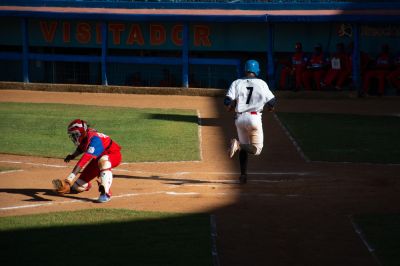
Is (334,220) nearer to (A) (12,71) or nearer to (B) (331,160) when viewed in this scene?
(B) (331,160)

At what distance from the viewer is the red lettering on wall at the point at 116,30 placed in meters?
28.0

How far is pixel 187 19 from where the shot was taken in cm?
2583

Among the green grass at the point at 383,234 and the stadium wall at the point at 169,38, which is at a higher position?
the stadium wall at the point at 169,38

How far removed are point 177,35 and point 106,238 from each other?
18.3 m

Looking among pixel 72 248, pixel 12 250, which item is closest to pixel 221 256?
pixel 72 248

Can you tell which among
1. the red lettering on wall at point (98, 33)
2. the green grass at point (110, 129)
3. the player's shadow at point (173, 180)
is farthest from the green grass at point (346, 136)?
the red lettering on wall at point (98, 33)

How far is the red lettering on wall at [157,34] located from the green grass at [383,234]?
57.8 ft

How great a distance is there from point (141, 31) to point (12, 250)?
19235 mm

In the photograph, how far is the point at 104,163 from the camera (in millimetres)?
11758

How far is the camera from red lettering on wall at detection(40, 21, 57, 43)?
28531 mm

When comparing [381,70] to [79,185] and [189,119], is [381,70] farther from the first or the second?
[79,185]

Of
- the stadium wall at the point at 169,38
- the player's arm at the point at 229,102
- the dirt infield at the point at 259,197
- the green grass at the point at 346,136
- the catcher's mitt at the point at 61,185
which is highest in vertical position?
the stadium wall at the point at 169,38

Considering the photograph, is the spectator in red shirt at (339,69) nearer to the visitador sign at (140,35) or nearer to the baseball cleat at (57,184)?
the visitador sign at (140,35)

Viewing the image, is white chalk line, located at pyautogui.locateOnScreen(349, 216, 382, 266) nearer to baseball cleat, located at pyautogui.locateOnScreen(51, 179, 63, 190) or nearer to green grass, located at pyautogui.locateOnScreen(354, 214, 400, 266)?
green grass, located at pyautogui.locateOnScreen(354, 214, 400, 266)
